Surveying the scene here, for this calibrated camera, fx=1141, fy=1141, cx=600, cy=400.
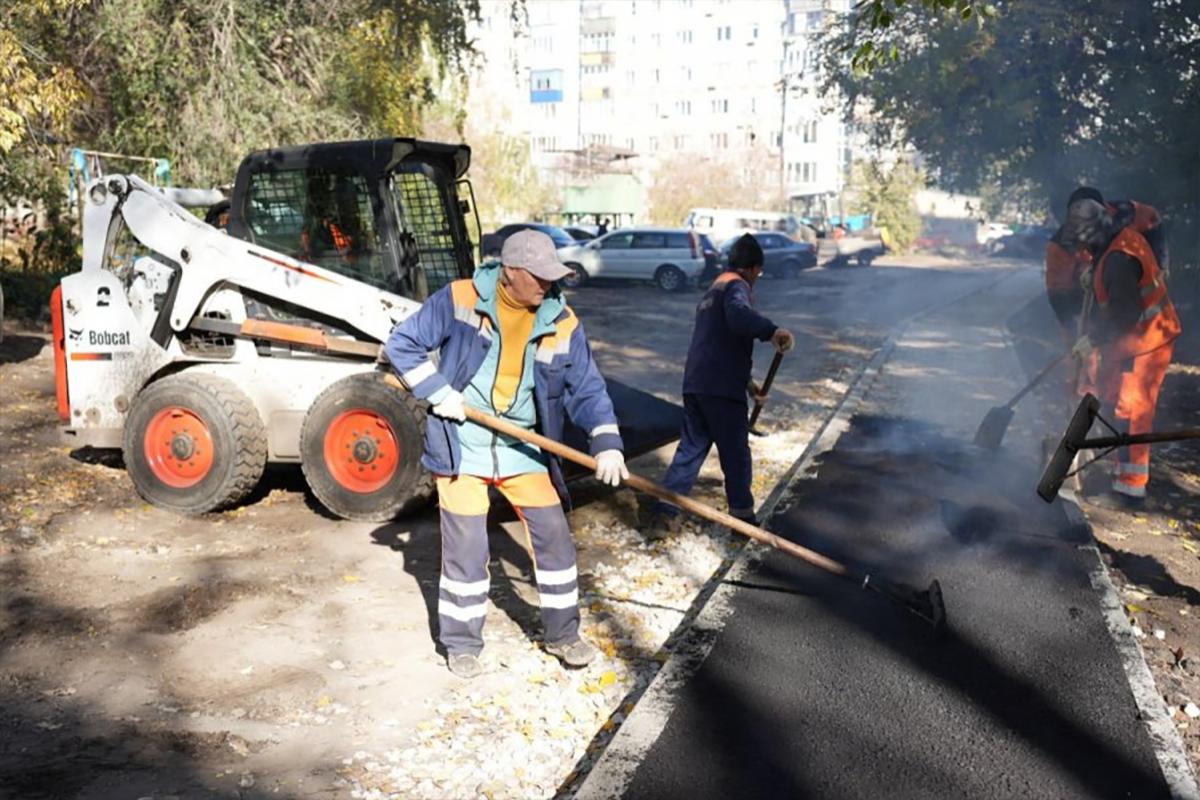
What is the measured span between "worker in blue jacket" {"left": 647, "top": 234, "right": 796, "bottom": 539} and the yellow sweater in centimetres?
208

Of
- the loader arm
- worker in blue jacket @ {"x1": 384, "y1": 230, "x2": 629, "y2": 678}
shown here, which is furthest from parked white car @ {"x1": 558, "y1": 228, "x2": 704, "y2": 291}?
worker in blue jacket @ {"x1": 384, "y1": 230, "x2": 629, "y2": 678}

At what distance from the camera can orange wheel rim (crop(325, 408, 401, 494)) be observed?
693 cm

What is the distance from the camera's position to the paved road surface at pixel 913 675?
400cm

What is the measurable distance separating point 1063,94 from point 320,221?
1594cm

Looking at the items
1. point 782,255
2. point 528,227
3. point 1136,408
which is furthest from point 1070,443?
point 782,255

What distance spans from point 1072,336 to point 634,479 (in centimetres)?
652

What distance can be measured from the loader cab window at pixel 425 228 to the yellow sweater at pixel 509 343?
269 centimetres

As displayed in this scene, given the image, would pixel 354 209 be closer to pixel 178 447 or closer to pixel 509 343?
pixel 178 447

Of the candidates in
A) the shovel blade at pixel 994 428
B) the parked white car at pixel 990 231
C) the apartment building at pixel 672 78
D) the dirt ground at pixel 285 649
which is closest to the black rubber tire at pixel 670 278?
the shovel blade at pixel 994 428

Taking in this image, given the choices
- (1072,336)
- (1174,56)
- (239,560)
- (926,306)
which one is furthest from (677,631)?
(926,306)

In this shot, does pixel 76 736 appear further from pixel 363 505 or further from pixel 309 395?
pixel 309 395

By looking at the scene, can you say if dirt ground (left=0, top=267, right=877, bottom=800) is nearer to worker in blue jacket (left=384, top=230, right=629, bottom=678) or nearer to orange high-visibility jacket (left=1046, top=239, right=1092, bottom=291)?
worker in blue jacket (left=384, top=230, right=629, bottom=678)

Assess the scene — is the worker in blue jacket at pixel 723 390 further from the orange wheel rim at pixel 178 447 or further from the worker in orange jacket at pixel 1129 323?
the orange wheel rim at pixel 178 447

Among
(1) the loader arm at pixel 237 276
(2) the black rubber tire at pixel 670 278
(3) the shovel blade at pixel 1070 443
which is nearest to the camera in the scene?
(3) the shovel blade at pixel 1070 443
